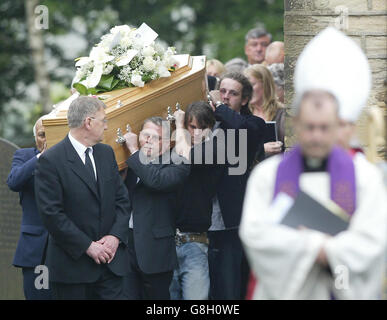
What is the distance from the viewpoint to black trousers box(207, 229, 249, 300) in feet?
23.9

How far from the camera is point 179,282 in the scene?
723 cm

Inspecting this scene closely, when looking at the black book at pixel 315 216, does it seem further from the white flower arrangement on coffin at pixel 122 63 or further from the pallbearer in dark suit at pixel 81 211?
the white flower arrangement on coffin at pixel 122 63

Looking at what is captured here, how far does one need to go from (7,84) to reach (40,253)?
52.6 feet

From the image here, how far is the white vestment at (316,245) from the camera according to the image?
4.38 metres

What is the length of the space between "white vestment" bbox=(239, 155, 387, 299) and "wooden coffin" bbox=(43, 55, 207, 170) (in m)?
2.45

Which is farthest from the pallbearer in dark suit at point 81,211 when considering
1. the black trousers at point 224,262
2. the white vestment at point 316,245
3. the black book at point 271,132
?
the white vestment at point 316,245

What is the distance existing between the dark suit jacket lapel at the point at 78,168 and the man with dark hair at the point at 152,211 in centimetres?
47

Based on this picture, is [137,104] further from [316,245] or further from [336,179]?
[316,245]

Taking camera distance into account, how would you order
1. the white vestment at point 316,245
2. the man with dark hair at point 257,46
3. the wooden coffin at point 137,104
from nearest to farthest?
the white vestment at point 316,245
the wooden coffin at point 137,104
the man with dark hair at point 257,46

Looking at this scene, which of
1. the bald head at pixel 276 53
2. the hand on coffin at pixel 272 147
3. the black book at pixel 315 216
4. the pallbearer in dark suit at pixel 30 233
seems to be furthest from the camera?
the bald head at pixel 276 53

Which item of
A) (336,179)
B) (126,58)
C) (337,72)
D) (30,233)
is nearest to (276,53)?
(126,58)

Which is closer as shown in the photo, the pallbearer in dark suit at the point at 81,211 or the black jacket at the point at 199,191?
the pallbearer in dark suit at the point at 81,211

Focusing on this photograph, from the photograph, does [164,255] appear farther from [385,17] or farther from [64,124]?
[385,17]

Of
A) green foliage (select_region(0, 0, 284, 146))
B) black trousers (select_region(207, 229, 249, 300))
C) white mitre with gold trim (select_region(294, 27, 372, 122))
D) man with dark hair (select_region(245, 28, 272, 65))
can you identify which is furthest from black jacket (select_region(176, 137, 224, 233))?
green foliage (select_region(0, 0, 284, 146))
